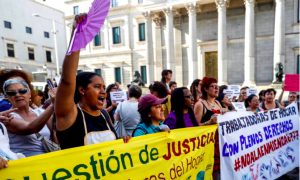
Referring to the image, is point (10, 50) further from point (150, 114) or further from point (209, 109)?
point (150, 114)

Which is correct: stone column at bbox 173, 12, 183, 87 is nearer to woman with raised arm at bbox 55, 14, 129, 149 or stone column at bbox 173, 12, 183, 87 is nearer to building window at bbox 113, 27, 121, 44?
building window at bbox 113, 27, 121, 44

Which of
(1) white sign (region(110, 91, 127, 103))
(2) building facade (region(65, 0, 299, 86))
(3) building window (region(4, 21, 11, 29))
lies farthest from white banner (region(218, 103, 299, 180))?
(3) building window (region(4, 21, 11, 29))

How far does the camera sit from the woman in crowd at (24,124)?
6.58 ft

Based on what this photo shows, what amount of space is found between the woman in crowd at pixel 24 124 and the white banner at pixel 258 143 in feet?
7.57

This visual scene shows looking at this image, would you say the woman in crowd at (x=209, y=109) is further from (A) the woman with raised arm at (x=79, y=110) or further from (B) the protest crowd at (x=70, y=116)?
(A) the woman with raised arm at (x=79, y=110)

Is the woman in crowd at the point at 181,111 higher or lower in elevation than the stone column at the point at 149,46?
lower

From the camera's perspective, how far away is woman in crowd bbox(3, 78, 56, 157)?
2.01 meters

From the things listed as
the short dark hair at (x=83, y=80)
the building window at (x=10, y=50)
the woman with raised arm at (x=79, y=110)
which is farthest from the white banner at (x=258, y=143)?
the building window at (x=10, y=50)

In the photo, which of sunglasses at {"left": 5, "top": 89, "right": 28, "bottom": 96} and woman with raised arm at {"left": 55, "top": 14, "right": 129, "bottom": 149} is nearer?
woman with raised arm at {"left": 55, "top": 14, "right": 129, "bottom": 149}

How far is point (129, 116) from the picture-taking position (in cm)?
380

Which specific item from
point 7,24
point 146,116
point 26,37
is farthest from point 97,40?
point 146,116

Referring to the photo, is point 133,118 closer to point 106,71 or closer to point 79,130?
point 79,130

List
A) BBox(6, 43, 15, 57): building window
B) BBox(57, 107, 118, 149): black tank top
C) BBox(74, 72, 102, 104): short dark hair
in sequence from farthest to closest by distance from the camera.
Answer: BBox(6, 43, 15, 57): building window
BBox(74, 72, 102, 104): short dark hair
BBox(57, 107, 118, 149): black tank top

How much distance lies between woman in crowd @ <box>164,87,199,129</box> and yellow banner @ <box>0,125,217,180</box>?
0.28 meters
